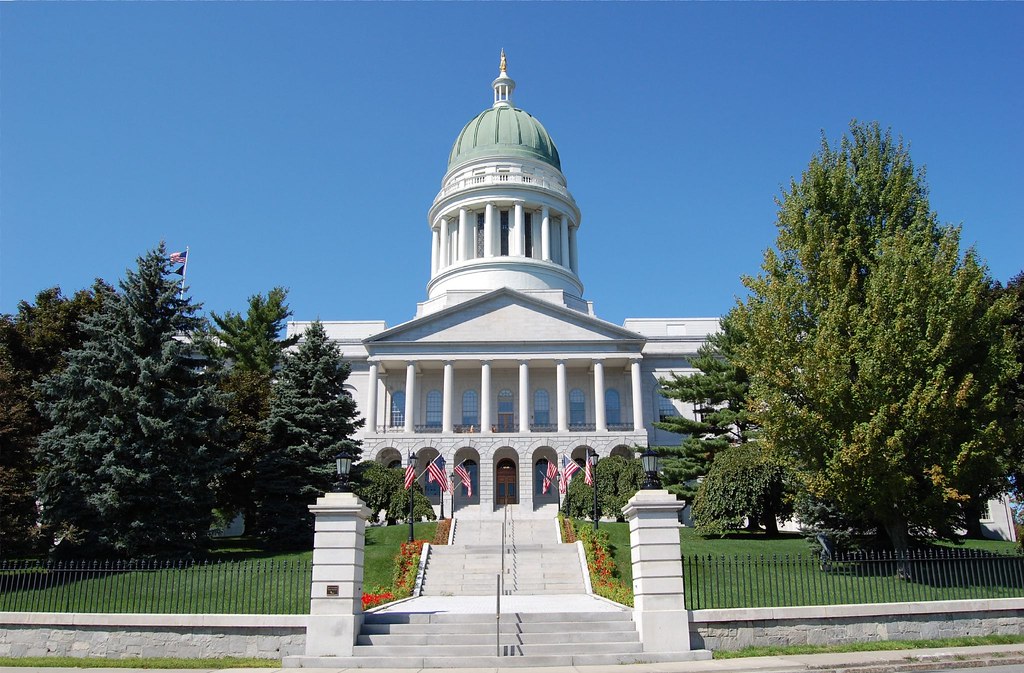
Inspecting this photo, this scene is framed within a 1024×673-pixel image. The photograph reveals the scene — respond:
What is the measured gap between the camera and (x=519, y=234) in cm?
5909

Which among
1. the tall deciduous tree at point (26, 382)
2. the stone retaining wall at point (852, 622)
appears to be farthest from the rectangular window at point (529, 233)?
the stone retaining wall at point (852, 622)

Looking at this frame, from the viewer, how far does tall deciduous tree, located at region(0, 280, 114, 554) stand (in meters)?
22.7

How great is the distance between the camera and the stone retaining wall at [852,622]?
47.0 feet

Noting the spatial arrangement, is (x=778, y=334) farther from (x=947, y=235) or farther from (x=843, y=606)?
(x=843, y=606)

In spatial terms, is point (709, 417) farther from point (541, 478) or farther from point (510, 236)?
point (510, 236)

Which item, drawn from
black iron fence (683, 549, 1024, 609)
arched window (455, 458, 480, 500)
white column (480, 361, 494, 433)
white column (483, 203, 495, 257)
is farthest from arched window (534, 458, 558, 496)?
black iron fence (683, 549, 1024, 609)

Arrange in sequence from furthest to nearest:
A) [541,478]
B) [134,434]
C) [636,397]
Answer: [636,397]
[541,478]
[134,434]

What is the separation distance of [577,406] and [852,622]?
35590 mm

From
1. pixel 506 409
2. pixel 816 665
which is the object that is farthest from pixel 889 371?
pixel 506 409

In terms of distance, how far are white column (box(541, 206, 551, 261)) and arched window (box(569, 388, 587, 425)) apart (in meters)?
12.3

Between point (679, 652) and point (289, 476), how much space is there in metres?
19.4

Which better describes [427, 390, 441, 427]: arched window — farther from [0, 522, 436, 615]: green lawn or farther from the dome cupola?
[0, 522, 436, 615]: green lawn

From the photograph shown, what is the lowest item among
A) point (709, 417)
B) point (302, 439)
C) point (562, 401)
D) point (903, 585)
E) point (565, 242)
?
point (903, 585)

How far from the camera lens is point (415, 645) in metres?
14.3
